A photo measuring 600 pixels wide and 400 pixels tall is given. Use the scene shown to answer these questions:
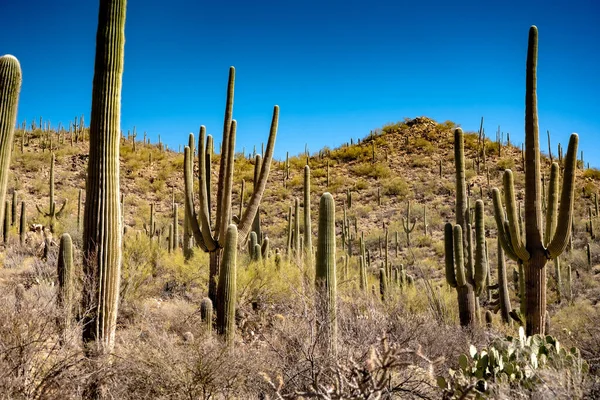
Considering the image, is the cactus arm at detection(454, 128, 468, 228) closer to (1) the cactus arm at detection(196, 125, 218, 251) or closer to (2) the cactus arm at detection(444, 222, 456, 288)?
(2) the cactus arm at detection(444, 222, 456, 288)

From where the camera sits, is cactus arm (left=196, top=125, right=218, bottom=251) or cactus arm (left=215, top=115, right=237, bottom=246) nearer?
cactus arm (left=215, top=115, right=237, bottom=246)

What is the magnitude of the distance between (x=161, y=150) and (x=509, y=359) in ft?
115

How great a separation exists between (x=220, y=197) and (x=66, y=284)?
3877mm

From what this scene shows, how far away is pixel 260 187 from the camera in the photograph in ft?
36.3

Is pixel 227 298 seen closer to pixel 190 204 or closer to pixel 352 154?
pixel 190 204

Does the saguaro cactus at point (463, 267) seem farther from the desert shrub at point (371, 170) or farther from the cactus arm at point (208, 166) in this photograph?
the desert shrub at point (371, 170)

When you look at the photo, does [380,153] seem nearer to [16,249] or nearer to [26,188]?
[26,188]

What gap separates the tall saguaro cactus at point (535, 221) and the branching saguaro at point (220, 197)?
4.98m

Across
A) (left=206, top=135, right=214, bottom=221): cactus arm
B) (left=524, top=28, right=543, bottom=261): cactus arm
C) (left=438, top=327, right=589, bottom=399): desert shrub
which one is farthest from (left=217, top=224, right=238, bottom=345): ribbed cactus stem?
(left=524, top=28, right=543, bottom=261): cactus arm

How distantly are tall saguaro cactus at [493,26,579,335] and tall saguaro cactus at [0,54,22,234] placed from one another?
7622 mm

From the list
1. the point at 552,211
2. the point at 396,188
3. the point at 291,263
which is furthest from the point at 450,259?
the point at 396,188

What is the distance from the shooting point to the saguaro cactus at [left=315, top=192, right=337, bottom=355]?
7102 mm

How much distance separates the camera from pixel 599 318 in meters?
9.93

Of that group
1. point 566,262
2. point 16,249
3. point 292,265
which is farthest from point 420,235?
point 16,249
